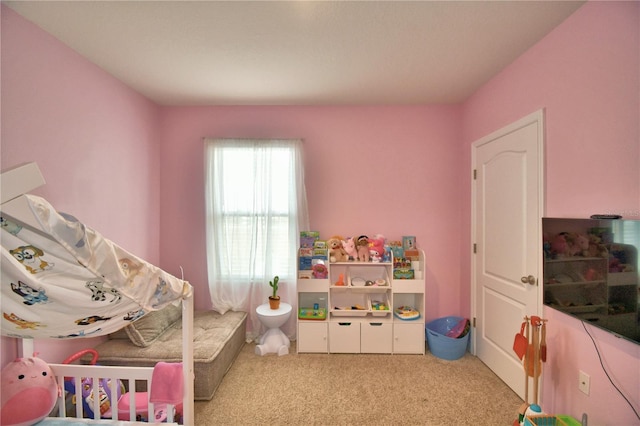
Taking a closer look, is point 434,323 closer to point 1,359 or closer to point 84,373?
point 84,373

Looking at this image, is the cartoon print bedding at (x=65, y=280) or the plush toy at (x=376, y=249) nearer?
the cartoon print bedding at (x=65, y=280)

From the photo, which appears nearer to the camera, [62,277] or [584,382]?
[62,277]

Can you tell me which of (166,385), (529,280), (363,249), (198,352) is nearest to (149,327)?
(198,352)

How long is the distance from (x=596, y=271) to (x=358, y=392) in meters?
1.71

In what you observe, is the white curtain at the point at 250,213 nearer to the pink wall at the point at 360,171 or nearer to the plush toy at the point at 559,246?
the pink wall at the point at 360,171

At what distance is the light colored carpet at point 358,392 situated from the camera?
1883mm

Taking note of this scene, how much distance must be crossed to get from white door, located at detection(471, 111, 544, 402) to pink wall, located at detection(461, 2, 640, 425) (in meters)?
0.14

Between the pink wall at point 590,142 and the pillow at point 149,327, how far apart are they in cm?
289

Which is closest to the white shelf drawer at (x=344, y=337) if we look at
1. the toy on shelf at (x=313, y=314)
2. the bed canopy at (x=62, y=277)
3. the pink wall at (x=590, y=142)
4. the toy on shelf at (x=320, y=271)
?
the toy on shelf at (x=313, y=314)

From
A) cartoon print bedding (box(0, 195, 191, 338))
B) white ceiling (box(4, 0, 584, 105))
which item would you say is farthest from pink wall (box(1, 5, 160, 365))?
cartoon print bedding (box(0, 195, 191, 338))

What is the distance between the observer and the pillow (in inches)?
85.0

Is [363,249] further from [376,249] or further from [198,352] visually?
[198,352]

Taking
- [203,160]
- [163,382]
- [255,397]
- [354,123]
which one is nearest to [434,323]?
[255,397]

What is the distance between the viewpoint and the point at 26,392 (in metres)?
1.40
